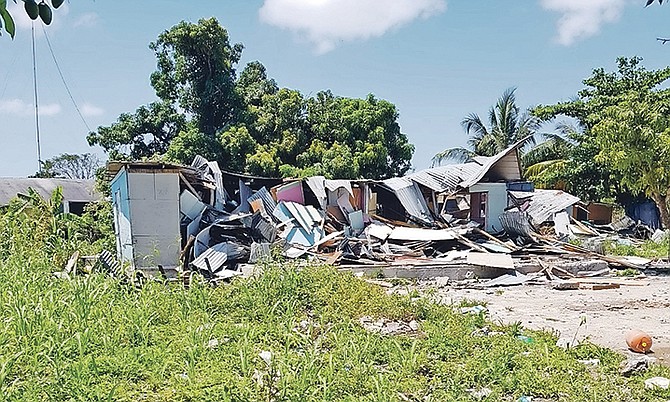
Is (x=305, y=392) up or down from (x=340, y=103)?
down

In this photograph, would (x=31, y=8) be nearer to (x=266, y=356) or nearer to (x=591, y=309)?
(x=266, y=356)

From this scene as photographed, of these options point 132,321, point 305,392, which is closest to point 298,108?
point 132,321

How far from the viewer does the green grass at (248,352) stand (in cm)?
407

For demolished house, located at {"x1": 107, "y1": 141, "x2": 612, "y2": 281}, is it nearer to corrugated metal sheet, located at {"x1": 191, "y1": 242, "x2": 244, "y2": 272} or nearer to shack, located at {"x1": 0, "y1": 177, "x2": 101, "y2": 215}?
corrugated metal sheet, located at {"x1": 191, "y1": 242, "x2": 244, "y2": 272}

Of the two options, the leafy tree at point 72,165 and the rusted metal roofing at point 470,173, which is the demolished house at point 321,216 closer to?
the rusted metal roofing at point 470,173

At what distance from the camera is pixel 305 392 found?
3967 millimetres

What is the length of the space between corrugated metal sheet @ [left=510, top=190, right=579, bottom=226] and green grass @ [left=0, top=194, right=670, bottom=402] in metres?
11.7

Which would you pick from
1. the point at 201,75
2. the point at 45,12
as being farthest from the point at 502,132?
the point at 45,12

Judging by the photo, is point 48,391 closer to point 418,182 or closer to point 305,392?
point 305,392

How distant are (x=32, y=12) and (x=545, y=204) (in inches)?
734

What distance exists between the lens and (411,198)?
16.2m

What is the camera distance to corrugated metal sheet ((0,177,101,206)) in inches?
1062

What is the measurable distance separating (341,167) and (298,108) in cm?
358

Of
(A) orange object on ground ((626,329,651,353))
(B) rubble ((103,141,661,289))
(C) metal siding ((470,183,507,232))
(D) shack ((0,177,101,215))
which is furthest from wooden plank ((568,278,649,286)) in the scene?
(D) shack ((0,177,101,215))
